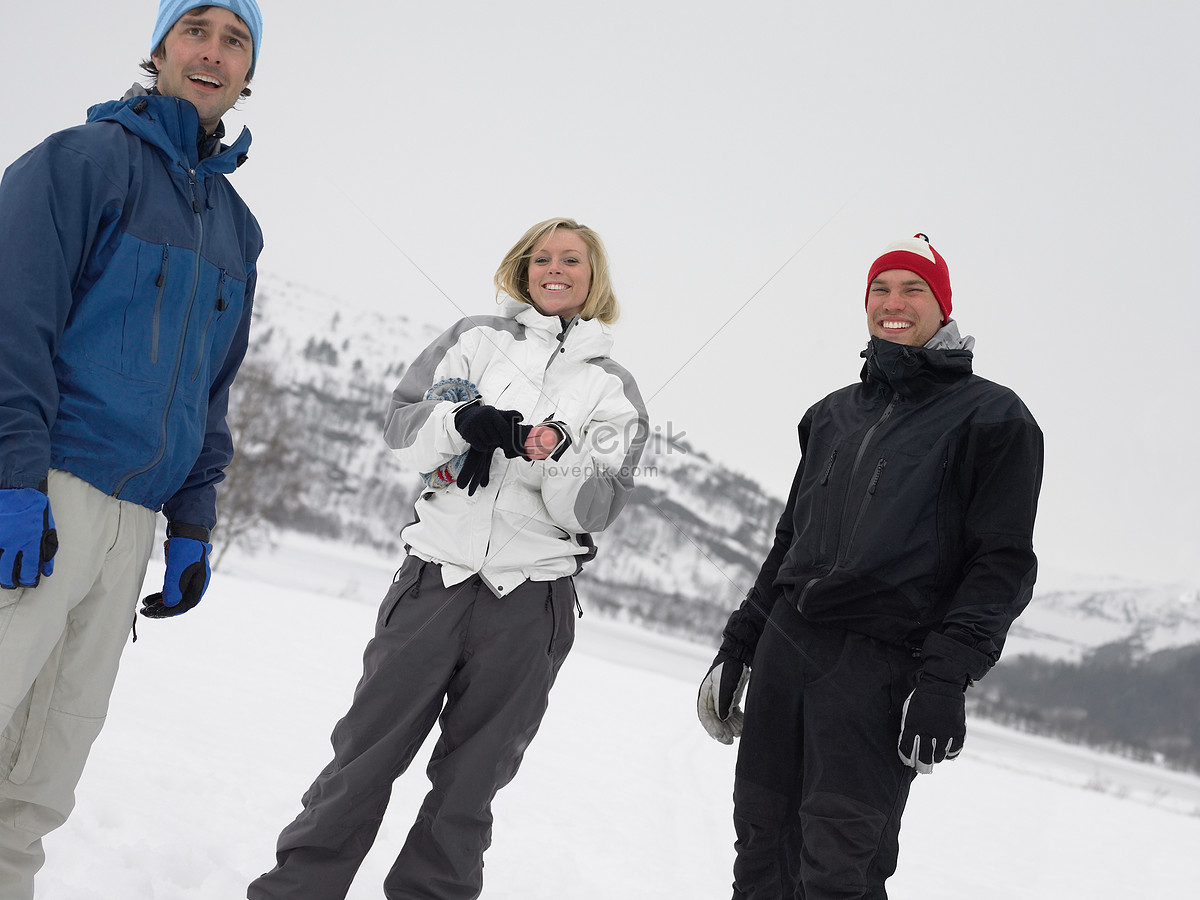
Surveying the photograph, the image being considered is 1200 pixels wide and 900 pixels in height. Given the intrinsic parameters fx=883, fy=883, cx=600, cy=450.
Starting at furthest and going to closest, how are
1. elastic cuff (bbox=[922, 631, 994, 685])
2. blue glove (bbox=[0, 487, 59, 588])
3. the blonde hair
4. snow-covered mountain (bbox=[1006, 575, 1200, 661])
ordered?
snow-covered mountain (bbox=[1006, 575, 1200, 661])
the blonde hair
elastic cuff (bbox=[922, 631, 994, 685])
blue glove (bbox=[0, 487, 59, 588])

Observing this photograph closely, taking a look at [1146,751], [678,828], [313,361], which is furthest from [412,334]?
[678,828]

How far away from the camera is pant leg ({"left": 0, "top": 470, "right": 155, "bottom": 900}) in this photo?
1658mm

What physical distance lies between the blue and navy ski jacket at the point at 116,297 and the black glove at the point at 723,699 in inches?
59.5

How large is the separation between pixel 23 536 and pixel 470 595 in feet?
3.42

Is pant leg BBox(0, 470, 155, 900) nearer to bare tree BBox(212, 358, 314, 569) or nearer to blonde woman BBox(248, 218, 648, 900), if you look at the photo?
blonde woman BBox(248, 218, 648, 900)

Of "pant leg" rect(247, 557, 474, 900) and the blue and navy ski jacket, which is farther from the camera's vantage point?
"pant leg" rect(247, 557, 474, 900)

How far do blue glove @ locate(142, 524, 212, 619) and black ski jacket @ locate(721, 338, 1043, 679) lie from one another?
1477 millimetres

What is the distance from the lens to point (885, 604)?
6.94 feet

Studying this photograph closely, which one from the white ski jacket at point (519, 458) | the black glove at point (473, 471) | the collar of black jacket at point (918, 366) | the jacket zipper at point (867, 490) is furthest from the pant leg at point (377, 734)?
the collar of black jacket at point (918, 366)

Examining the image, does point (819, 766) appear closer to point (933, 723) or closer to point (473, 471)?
point (933, 723)

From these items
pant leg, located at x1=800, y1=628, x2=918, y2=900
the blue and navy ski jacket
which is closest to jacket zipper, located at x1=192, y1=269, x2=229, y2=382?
the blue and navy ski jacket

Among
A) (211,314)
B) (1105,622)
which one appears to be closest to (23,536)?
(211,314)

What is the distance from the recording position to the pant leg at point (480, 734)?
221 centimetres

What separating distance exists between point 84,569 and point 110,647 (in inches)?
8.8
